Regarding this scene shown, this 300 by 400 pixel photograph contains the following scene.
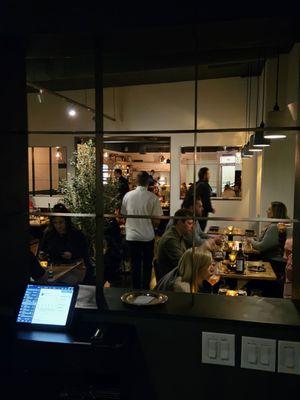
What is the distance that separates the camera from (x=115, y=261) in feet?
18.6

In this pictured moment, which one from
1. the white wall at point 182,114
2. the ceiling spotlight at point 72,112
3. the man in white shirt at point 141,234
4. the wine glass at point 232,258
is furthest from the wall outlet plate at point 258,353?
the ceiling spotlight at point 72,112

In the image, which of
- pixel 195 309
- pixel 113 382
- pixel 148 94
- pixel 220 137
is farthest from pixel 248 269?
pixel 148 94

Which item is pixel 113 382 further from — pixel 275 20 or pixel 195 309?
pixel 275 20

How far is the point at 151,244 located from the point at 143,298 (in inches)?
131

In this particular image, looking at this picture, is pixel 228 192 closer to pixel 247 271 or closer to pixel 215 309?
pixel 247 271

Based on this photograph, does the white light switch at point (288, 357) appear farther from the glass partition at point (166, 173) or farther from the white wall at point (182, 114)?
the white wall at point (182, 114)

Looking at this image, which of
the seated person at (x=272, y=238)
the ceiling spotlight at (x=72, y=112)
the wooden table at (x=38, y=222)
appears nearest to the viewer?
the seated person at (x=272, y=238)

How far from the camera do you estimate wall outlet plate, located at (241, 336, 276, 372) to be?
63.1 inches

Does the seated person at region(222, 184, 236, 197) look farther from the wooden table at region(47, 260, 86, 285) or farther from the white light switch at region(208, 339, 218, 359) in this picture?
the white light switch at region(208, 339, 218, 359)

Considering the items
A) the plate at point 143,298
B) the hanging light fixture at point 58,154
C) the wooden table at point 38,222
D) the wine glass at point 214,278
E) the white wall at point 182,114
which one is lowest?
the wine glass at point 214,278

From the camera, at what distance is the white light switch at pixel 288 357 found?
1579mm

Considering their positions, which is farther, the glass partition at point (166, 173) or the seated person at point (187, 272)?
the glass partition at point (166, 173)

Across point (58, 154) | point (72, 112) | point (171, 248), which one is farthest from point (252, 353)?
point (58, 154)

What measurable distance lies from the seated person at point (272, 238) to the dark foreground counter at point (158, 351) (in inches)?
134
